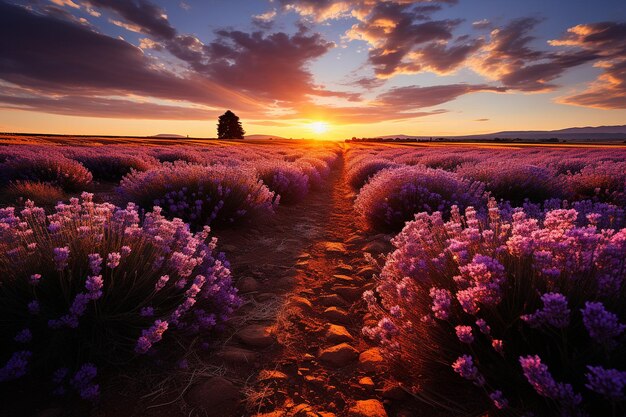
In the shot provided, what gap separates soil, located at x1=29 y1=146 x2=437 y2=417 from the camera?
6.23 ft

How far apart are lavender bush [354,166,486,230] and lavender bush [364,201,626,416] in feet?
9.59

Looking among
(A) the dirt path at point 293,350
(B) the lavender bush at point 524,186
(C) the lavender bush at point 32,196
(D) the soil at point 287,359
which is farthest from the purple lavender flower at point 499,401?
(C) the lavender bush at point 32,196

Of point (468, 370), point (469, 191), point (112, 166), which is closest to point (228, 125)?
point (112, 166)

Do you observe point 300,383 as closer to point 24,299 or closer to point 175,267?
point 175,267

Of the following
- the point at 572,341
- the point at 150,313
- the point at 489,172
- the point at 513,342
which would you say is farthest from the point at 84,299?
the point at 489,172

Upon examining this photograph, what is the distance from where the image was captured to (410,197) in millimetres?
5363

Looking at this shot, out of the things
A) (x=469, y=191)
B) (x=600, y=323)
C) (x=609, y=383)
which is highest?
(x=600, y=323)

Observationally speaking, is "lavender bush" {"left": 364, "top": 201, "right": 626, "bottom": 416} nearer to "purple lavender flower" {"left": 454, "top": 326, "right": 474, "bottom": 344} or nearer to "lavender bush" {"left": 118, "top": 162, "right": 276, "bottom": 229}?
"purple lavender flower" {"left": 454, "top": 326, "right": 474, "bottom": 344}

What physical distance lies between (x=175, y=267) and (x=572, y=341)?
248cm

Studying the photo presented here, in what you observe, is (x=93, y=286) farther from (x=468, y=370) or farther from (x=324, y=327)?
(x=468, y=370)

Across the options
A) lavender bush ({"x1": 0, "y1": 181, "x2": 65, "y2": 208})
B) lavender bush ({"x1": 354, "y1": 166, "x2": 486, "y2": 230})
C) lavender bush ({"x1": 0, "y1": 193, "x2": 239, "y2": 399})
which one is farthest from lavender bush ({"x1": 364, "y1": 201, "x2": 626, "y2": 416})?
lavender bush ({"x1": 0, "y1": 181, "x2": 65, "y2": 208})

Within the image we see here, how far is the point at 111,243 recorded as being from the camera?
250 centimetres

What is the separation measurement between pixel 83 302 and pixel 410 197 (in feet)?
15.0

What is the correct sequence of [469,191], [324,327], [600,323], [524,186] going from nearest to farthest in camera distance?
[600,323]
[324,327]
[469,191]
[524,186]
